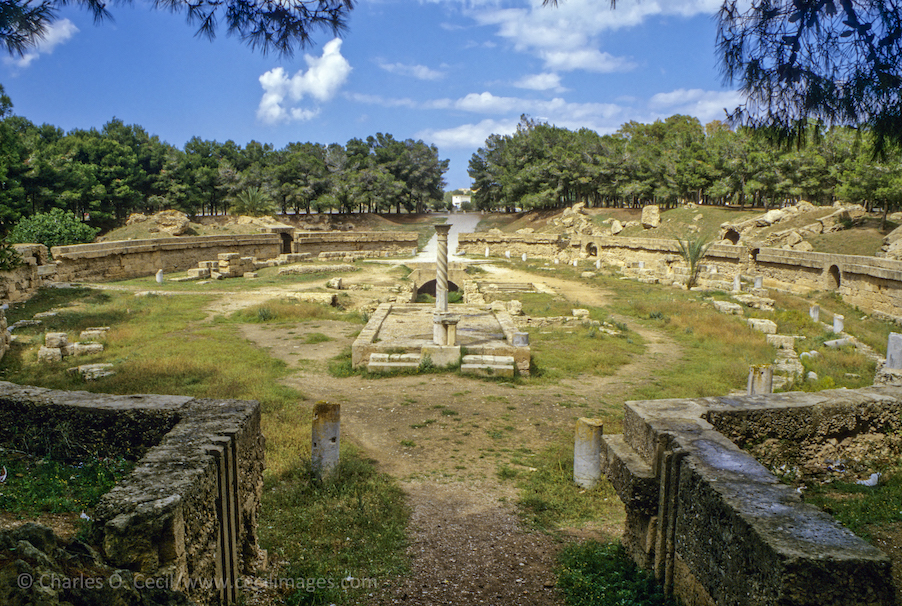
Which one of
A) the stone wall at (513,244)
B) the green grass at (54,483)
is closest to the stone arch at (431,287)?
the stone wall at (513,244)

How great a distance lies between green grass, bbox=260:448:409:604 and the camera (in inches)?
176

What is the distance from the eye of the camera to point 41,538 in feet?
7.46

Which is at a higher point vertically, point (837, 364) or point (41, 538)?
point (41, 538)

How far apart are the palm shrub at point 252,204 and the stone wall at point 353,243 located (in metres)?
6.01

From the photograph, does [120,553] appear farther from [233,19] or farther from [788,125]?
[788,125]

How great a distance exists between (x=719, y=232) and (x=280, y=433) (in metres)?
32.3

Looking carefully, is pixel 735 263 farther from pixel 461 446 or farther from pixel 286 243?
pixel 286 243

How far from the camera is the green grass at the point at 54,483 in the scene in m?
3.65

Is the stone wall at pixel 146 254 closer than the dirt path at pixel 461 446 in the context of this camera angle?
No

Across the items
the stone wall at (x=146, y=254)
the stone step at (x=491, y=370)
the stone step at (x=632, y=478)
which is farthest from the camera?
the stone wall at (x=146, y=254)

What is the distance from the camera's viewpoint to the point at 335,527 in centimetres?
523

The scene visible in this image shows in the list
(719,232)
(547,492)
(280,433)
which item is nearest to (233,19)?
(280,433)

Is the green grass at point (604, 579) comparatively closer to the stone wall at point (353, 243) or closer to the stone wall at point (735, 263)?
the stone wall at point (735, 263)

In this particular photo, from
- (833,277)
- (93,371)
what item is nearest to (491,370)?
(93,371)
